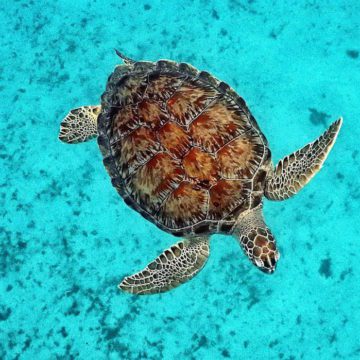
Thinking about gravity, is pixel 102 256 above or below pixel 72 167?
below

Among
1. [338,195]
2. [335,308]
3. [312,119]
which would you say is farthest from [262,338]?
[312,119]

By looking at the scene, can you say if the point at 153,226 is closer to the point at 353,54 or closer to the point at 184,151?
the point at 184,151

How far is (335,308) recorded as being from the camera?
3260 millimetres

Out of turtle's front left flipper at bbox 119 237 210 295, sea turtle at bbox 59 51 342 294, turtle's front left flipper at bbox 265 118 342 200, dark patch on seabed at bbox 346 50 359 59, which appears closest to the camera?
sea turtle at bbox 59 51 342 294

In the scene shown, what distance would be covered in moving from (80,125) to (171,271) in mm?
1234

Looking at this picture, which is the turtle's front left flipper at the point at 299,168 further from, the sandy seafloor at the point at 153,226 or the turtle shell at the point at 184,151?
the sandy seafloor at the point at 153,226

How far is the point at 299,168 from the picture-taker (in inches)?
125

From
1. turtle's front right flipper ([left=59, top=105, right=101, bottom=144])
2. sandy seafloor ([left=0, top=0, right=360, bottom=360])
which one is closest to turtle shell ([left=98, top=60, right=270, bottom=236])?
turtle's front right flipper ([left=59, top=105, right=101, bottom=144])

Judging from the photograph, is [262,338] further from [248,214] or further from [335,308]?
[248,214]

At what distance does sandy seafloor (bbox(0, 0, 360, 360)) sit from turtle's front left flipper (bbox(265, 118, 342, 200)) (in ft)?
0.95

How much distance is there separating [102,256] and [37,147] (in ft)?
3.23

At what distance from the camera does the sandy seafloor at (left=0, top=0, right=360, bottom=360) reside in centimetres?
330

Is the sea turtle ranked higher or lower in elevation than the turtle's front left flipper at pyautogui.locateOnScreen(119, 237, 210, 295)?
higher

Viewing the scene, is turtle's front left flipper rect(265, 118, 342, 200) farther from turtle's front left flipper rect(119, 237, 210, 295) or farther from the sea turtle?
turtle's front left flipper rect(119, 237, 210, 295)
